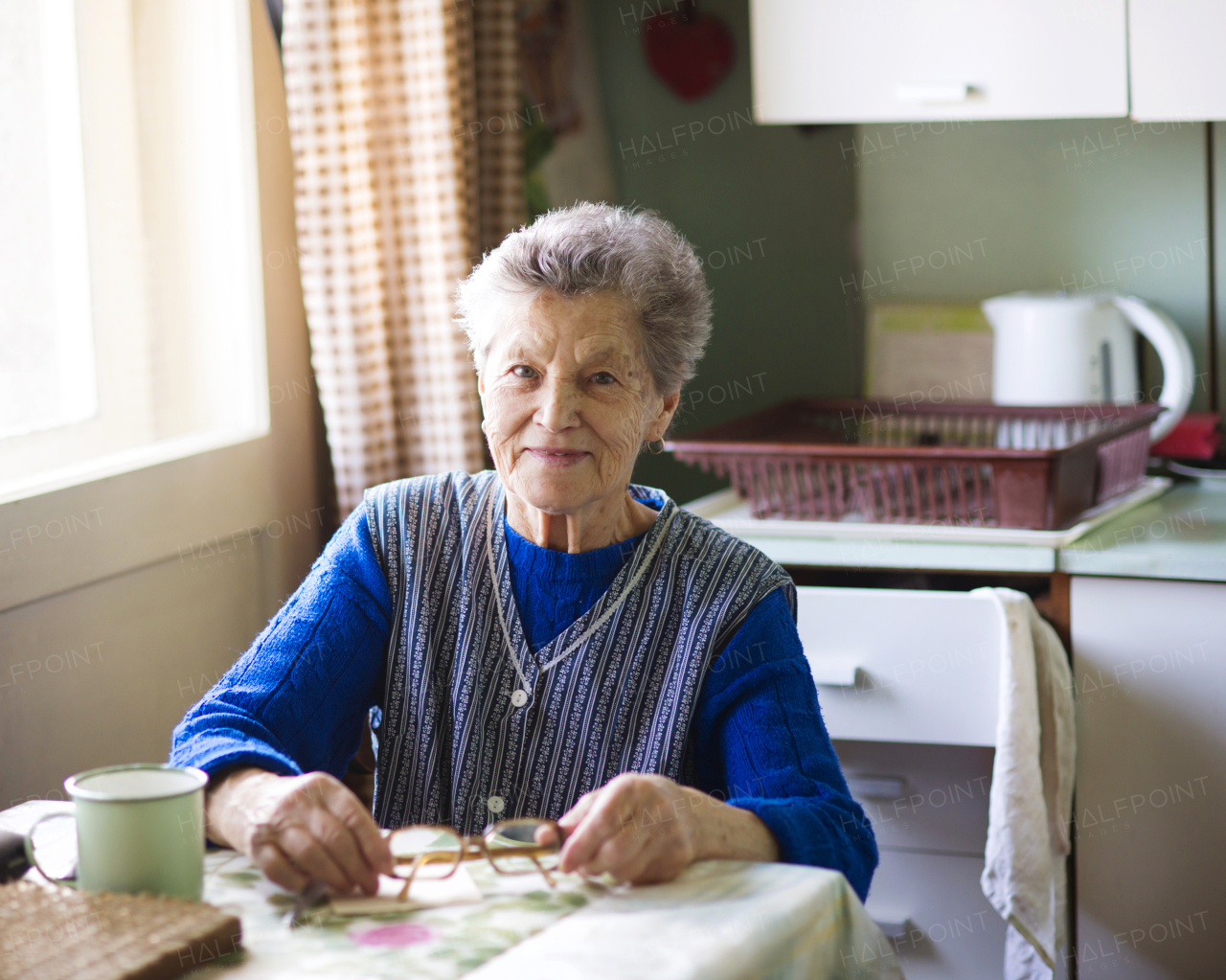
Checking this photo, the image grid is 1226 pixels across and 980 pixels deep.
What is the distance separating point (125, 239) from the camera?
180 cm

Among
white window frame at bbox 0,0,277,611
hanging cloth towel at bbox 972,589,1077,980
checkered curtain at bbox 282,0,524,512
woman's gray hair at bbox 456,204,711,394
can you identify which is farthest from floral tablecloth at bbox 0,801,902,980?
checkered curtain at bbox 282,0,524,512

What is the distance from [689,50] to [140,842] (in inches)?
77.4

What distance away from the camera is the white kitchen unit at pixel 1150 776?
69.5 inches

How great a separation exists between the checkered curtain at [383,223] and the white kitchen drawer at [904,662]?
1.85 feet

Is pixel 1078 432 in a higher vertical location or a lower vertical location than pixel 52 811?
higher

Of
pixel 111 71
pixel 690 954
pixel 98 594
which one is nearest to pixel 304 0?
pixel 111 71

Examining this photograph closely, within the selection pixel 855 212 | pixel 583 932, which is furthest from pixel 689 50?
pixel 583 932

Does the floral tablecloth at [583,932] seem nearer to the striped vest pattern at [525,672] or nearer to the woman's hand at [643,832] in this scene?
the woman's hand at [643,832]

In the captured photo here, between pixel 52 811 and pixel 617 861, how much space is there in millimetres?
476

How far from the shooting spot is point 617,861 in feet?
3.10

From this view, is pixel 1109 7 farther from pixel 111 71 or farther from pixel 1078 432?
pixel 111 71

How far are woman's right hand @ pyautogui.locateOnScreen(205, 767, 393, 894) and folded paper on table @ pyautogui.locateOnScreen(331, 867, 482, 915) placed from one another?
1 centimetres

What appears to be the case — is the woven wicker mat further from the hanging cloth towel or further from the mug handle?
the hanging cloth towel

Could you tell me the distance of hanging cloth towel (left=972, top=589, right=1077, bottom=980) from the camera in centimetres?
171
